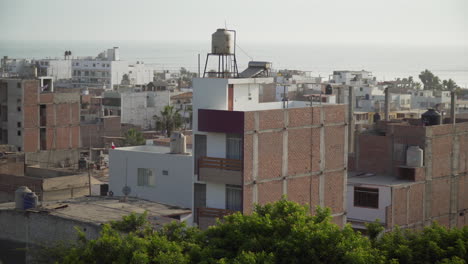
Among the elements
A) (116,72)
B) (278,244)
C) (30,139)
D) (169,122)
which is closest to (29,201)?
(278,244)

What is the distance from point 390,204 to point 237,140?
9440mm

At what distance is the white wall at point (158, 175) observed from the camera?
111ft

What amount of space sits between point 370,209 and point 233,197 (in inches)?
345

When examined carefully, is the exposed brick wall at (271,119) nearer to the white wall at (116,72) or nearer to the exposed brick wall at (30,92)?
the exposed brick wall at (30,92)

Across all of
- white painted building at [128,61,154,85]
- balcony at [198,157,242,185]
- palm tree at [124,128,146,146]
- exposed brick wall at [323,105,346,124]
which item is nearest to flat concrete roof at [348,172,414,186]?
exposed brick wall at [323,105,346,124]

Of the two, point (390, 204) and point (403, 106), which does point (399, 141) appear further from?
point (403, 106)

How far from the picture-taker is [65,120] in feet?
193

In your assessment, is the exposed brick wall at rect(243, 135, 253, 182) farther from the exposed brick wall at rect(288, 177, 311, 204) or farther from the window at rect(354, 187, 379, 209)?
the window at rect(354, 187, 379, 209)

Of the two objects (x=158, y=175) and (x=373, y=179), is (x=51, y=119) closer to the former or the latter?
(x=158, y=175)

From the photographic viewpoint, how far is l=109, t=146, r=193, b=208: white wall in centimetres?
3397

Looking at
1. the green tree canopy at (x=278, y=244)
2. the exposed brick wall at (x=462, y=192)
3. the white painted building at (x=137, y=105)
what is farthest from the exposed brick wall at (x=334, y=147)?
the white painted building at (x=137, y=105)

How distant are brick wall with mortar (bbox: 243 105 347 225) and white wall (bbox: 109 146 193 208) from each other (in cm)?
357

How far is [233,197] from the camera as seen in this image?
30797 mm

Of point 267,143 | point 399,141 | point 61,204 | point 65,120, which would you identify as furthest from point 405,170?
point 65,120
